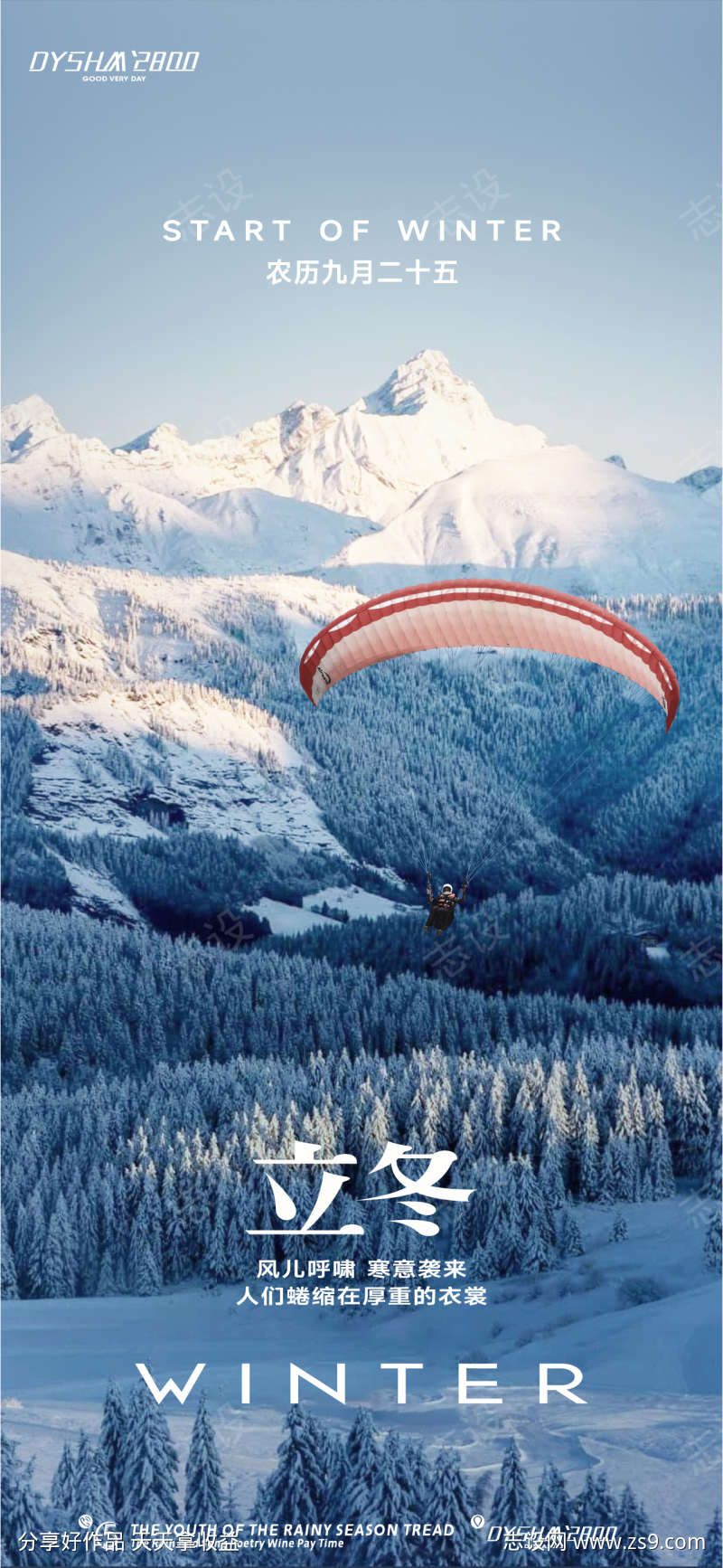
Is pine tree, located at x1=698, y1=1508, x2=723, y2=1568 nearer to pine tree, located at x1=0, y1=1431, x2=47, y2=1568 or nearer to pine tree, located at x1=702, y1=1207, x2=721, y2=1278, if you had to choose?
pine tree, located at x1=0, y1=1431, x2=47, y2=1568

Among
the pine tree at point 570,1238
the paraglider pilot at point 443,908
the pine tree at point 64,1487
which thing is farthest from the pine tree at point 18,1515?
the pine tree at point 570,1238

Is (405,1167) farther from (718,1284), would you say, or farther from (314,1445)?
(314,1445)

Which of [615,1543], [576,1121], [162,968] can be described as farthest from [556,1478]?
[162,968]

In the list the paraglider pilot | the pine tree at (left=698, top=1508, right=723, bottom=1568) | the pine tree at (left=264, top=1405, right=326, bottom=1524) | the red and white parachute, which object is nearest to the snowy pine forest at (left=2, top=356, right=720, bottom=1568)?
the pine tree at (left=264, top=1405, right=326, bottom=1524)

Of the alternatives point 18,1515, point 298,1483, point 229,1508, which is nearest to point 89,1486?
point 18,1515

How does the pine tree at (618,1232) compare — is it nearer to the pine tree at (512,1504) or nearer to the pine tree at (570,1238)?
the pine tree at (570,1238)

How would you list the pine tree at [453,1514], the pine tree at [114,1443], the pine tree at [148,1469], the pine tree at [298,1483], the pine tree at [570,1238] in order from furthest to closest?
the pine tree at [570,1238]
the pine tree at [114,1443]
the pine tree at [148,1469]
the pine tree at [298,1483]
the pine tree at [453,1514]

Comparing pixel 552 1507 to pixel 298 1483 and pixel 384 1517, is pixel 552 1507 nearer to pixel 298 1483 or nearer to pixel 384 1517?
pixel 384 1517
